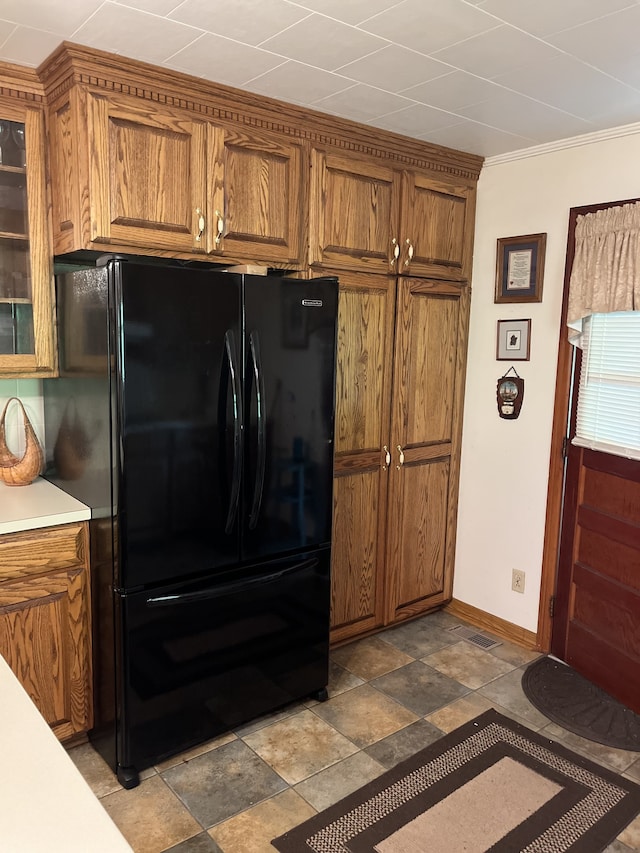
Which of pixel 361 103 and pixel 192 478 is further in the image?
pixel 361 103

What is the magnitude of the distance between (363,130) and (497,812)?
104 inches

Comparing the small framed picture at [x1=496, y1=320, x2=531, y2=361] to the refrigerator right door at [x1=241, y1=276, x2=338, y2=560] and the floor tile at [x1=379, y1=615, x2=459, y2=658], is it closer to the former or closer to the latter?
the refrigerator right door at [x1=241, y1=276, x2=338, y2=560]

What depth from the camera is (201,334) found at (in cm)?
216

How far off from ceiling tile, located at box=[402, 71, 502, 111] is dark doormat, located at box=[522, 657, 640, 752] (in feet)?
7.94

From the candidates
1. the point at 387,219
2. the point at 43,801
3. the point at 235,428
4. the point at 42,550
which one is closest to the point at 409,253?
the point at 387,219

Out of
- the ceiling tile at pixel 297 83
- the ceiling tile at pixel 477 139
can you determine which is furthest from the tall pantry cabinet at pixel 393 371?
the ceiling tile at pixel 297 83

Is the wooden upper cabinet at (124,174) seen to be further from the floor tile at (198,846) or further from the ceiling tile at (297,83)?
the floor tile at (198,846)

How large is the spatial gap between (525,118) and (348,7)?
1.15 meters

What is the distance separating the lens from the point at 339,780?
227cm

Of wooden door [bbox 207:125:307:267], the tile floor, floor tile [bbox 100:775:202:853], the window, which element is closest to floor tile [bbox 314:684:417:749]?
the tile floor

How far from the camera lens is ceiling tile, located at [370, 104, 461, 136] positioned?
2580 mm

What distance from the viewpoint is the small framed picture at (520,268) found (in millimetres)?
3068

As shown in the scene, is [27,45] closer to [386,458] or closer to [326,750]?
[386,458]

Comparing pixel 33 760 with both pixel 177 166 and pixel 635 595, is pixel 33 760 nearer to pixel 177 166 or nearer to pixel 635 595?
pixel 177 166
